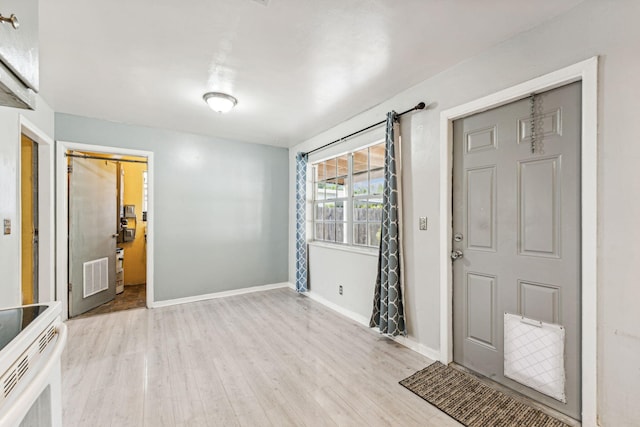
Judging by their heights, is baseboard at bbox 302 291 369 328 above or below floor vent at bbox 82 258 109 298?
below

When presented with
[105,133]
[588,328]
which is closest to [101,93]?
[105,133]

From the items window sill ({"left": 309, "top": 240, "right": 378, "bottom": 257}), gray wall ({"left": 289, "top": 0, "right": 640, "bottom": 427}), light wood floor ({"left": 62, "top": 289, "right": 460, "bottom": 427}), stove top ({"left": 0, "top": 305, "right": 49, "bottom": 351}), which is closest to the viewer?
stove top ({"left": 0, "top": 305, "right": 49, "bottom": 351})

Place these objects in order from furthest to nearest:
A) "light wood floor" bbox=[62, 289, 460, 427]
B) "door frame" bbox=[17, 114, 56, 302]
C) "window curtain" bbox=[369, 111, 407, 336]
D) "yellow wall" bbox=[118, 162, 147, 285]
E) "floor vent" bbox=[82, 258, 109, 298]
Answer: "yellow wall" bbox=[118, 162, 147, 285] → "floor vent" bbox=[82, 258, 109, 298] → "door frame" bbox=[17, 114, 56, 302] → "window curtain" bbox=[369, 111, 407, 336] → "light wood floor" bbox=[62, 289, 460, 427]

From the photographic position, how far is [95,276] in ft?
12.5

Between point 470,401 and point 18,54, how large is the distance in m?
2.94

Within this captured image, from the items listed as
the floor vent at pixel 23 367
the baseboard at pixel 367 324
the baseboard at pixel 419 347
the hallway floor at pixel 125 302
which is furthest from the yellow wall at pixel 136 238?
the floor vent at pixel 23 367

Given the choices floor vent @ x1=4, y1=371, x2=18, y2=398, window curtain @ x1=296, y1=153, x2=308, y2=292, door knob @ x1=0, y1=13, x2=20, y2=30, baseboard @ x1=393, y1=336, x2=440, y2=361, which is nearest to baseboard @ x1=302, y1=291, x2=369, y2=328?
window curtain @ x1=296, y1=153, x2=308, y2=292

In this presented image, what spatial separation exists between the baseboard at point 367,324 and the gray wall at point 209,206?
110 centimetres

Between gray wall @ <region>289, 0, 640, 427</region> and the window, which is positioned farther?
the window

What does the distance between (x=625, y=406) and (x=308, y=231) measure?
355 cm

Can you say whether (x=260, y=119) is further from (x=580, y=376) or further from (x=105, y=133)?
(x=580, y=376)

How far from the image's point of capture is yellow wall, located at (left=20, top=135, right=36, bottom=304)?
119 inches

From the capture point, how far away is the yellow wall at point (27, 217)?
3033mm

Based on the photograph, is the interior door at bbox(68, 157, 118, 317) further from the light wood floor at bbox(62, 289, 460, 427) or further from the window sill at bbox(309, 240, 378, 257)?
the window sill at bbox(309, 240, 378, 257)
